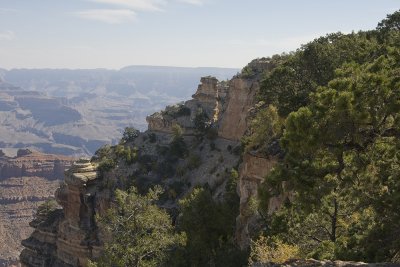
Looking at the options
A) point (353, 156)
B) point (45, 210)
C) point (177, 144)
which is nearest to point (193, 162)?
point (177, 144)

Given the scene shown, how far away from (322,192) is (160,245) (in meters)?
14.9

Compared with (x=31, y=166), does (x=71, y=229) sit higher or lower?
higher

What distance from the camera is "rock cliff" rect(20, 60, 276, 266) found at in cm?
6075

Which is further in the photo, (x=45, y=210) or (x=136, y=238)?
(x=45, y=210)

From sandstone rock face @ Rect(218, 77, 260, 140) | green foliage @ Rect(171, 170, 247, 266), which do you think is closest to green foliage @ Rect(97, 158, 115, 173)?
sandstone rock face @ Rect(218, 77, 260, 140)

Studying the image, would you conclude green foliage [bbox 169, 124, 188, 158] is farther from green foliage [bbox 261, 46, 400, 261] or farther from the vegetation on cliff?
green foliage [bbox 261, 46, 400, 261]

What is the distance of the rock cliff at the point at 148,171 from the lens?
60.8 m

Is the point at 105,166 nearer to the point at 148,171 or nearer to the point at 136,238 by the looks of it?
the point at 148,171

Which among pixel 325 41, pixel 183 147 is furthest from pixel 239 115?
pixel 325 41

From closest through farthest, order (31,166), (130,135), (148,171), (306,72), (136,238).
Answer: (136,238), (306,72), (148,171), (130,135), (31,166)

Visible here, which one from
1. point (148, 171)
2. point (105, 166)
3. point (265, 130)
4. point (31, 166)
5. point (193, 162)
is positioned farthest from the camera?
point (31, 166)

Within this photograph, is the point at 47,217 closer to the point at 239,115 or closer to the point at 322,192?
the point at 239,115

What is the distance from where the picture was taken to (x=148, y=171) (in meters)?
66.9

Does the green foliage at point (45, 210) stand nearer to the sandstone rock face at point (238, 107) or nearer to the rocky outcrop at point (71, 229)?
the rocky outcrop at point (71, 229)
